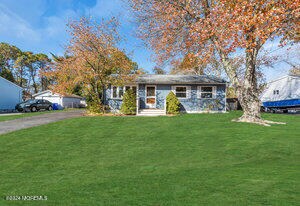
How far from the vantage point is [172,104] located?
68.9ft

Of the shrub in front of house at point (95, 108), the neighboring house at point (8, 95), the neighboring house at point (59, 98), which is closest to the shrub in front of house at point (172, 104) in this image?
the shrub in front of house at point (95, 108)

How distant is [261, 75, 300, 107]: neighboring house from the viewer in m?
28.6

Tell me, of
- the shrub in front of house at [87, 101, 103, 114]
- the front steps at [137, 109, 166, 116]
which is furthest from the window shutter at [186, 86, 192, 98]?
the shrub in front of house at [87, 101, 103, 114]

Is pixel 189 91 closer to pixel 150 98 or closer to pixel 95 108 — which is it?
pixel 150 98

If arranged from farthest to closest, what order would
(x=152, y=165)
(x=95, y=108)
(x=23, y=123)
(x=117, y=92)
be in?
(x=117, y=92), (x=95, y=108), (x=23, y=123), (x=152, y=165)

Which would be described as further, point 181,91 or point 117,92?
point 117,92

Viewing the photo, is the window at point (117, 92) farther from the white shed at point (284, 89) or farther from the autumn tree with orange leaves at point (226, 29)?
the white shed at point (284, 89)

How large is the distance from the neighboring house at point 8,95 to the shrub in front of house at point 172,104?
25.0m

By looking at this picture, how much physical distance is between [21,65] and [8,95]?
1100 inches

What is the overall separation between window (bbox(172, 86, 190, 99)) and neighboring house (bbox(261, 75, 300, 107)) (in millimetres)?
15306

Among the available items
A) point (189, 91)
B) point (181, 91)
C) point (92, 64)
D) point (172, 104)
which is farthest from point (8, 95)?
point (189, 91)

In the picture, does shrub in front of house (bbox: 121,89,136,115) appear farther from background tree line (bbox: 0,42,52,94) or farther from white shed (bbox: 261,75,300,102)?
background tree line (bbox: 0,42,52,94)

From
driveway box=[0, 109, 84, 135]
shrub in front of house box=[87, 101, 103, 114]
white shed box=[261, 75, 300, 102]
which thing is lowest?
driveway box=[0, 109, 84, 135]

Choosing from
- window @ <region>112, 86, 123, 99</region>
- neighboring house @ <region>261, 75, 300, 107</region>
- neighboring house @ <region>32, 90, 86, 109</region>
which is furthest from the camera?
neighboring house @ <region>32, 90, 86, 109</region>
